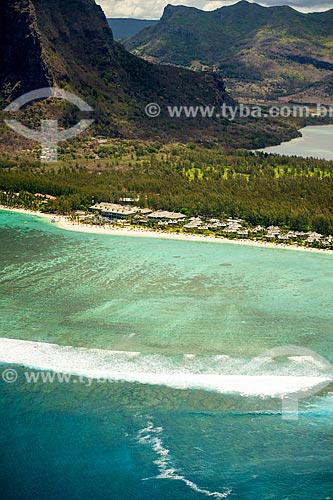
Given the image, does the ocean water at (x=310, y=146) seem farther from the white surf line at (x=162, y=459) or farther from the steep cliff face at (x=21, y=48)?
the white surf line at (x=162, y=459)

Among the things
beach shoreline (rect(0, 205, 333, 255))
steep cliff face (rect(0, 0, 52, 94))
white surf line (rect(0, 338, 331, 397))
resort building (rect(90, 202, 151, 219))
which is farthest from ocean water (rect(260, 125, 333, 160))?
white surf line (rect(0, 338, 331, 397))

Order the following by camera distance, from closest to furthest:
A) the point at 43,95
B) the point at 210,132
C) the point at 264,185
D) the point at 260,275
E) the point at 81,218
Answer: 1. the point at 260,275
2. the point at 81,218
3. the point at 264,185
4. the point at 43,95
5. the point at 210,132

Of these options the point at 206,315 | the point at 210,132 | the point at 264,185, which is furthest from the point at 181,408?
the point at 210,132

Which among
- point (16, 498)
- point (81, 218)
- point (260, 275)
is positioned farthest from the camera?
point (81, 218)

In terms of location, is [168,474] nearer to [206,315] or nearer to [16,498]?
[16,498]

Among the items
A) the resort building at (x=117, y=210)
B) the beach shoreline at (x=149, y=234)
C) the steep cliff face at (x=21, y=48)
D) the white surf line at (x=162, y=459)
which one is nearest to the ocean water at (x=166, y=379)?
the white surf line at (x=162, y=459)

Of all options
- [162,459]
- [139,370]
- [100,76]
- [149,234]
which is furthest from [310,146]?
[162,459]
